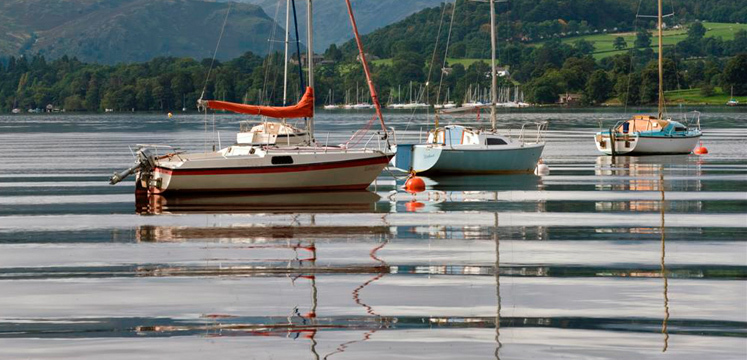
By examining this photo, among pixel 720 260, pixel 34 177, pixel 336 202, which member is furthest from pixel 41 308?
pixel 34 177

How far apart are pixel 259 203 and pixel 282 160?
3.04 m

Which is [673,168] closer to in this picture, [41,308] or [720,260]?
[720,260]

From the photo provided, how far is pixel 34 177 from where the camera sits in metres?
57.7

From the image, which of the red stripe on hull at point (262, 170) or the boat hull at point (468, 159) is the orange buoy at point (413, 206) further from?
the boat hull at point (468, 159)

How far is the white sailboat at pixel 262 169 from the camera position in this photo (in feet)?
142

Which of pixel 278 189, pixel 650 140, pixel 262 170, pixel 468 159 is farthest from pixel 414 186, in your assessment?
pixel 650 140

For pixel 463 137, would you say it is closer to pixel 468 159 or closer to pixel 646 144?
pixel 468 159

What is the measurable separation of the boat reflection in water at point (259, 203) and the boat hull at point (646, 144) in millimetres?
31213

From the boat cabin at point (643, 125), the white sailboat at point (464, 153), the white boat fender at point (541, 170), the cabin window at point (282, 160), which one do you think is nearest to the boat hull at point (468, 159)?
the white sailboat at point (464, 153)

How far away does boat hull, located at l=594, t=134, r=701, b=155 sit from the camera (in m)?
72.7

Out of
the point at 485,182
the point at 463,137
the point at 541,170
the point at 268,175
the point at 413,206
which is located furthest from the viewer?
the point at 541,170

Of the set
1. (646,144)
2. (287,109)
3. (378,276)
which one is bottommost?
(378,276)

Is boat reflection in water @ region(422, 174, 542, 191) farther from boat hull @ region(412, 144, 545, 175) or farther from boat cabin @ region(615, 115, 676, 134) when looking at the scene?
boat cabin @ region(615, 115, 676, 134)

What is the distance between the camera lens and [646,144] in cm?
7281
